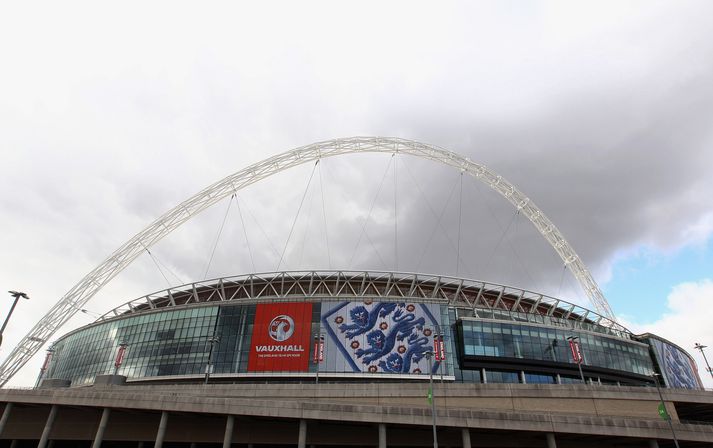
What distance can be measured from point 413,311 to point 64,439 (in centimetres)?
4649

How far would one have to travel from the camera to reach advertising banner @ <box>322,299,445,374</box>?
60188 mm

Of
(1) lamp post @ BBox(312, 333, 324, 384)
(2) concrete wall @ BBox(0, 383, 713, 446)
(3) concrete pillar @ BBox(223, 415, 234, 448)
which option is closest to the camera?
(2) concrete wall @ BBox(0, 383, 713, 446)

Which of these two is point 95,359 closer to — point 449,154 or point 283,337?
point 283,337

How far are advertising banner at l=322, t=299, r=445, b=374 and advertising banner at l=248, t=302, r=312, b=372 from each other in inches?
138

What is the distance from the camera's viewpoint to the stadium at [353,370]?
34906 mm

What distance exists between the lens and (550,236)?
311 feet

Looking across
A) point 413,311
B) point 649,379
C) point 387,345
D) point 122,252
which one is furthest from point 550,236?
point 122,252

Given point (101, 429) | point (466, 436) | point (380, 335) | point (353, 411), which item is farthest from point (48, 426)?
point (380, 335)

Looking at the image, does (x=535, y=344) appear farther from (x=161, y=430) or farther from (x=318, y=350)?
(x=161, y=430)

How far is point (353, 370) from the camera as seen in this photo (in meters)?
59.7

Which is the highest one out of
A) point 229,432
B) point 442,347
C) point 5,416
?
point 442,347

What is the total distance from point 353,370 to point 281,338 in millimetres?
12511

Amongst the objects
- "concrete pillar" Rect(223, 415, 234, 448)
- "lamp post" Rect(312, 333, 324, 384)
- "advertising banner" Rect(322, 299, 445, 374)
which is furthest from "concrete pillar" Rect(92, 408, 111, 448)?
"advertising banner" Rect(322, 299, 445, 374)

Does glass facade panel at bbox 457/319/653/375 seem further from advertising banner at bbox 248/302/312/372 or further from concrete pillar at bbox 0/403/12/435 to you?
concrete pillar at bbox 0/403/12/435
